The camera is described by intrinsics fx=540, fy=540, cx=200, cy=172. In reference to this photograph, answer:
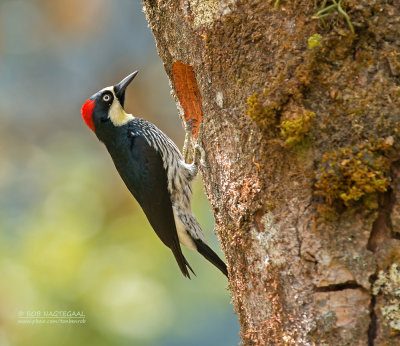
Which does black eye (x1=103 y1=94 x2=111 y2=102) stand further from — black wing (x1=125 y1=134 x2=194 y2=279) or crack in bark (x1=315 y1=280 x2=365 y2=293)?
crack in bark (x1=315 y1=280 x2=365 y2=293)

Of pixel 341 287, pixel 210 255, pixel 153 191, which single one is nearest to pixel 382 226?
pixel 341 287

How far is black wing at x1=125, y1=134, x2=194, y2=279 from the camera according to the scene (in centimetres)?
397

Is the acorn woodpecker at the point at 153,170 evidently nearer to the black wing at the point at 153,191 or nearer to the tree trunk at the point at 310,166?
the black wing at the point at 153,191

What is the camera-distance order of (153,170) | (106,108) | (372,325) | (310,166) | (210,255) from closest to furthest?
(372,325), (310,166), (210,255), (153,170), (106,108)

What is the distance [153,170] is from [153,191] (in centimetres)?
17

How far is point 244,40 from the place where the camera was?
91.1 inches

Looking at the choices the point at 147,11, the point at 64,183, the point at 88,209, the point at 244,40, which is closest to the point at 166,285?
the point at 88,209

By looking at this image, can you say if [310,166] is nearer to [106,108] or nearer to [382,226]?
[382,226]

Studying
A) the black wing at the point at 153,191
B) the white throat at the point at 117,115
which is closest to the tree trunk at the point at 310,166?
the black wing at the point at 153,191

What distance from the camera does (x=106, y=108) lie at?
171 inches

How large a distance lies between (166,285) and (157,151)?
4.03ft

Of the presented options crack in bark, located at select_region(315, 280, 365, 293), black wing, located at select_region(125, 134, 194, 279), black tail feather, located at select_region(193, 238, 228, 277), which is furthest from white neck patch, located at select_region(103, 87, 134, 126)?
crack in bark, located at select_region(315, 280, 365, 293)

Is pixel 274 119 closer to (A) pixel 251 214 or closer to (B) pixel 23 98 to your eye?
(A) pixel 251 214

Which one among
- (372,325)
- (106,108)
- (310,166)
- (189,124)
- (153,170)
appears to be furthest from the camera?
(106,108)
